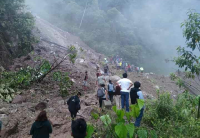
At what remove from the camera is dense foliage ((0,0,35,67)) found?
11605mm

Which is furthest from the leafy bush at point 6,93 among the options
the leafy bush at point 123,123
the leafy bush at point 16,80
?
the leafy bush at point 123,123

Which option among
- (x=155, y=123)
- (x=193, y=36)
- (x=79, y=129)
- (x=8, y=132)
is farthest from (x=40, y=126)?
(x=193, y=36)

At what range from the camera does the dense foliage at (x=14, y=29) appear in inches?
457

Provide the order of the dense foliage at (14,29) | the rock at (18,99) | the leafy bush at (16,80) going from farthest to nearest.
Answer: the dense foliage at (14,29) < the leafy bush at (16,80) < the rock at (18,99)

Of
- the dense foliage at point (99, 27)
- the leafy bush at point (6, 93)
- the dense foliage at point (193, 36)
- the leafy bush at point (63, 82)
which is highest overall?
the dense foliage at point (99, 27)

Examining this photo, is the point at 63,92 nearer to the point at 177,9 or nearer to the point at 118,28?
the point at 118,28

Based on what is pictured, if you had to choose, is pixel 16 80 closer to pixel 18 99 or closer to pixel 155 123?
pixel 18 99

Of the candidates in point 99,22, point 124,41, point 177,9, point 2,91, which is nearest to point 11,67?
point 2,91

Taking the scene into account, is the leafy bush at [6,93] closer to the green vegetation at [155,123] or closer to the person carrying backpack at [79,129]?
the green vegetation at [155,123]

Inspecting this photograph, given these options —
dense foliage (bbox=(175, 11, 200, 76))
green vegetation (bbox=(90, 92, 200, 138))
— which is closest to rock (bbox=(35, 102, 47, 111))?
green vegetation (bbox=(90, 92, 200, 138))

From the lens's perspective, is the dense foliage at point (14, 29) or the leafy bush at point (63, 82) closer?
the leafy bush at point (63, 82)

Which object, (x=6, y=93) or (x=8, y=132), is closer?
(x=8, y=132)

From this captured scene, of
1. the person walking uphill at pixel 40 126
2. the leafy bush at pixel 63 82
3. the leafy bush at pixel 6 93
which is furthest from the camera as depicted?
the leafy bush at pixel 63 82

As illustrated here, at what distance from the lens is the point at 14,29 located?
12.7m
